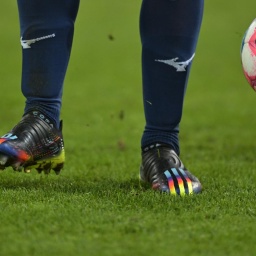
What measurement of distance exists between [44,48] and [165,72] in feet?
1.52

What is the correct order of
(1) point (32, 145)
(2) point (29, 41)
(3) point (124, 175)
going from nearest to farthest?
(1) point (32, 145) → (2) point (29, 41) → (3) point (124, 175)

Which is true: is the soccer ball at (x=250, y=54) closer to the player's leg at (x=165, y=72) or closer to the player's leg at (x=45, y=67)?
the player's leg at (x=165, y=72)

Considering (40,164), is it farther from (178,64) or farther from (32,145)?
(178,64)

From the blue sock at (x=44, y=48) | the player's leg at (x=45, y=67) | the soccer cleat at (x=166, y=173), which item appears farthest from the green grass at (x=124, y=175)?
the blue sock at (x=44, y=48)

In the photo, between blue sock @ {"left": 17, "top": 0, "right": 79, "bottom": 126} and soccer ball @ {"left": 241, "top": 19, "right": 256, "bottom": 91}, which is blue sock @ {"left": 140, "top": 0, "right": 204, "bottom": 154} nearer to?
soccer ball @ {"left": 241, "top": 19, "right": 256, "bottom": 91}

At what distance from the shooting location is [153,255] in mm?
2043

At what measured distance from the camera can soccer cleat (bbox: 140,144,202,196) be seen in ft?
9.43

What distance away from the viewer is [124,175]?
3410 millimetres

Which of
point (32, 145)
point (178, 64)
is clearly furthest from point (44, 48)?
point (178, 64)

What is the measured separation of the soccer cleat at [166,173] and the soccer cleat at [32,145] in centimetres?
33

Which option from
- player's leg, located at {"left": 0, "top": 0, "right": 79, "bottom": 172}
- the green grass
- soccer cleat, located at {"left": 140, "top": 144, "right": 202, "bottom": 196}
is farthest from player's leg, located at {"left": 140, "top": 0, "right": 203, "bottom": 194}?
player's leg, located at {"left": 0, "top": 0, "right": 79, "bottom": 172}

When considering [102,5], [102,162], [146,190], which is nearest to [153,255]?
[146,190]

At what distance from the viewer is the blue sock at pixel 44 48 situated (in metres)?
2.97

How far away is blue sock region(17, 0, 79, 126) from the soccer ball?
2.18 feet
